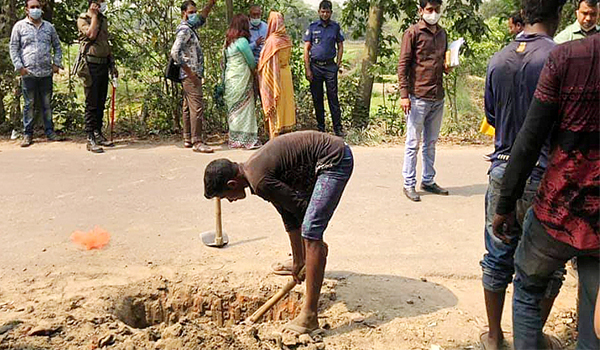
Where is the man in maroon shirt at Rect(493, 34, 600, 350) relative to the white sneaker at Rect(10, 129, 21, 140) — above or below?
above

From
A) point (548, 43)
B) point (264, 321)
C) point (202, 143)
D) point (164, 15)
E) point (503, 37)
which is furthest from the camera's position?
point (503, 37)

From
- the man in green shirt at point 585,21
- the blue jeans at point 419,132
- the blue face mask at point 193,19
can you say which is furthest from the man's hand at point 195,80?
the man in green shirt at point 585,21

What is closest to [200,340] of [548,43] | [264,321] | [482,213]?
[264,321]

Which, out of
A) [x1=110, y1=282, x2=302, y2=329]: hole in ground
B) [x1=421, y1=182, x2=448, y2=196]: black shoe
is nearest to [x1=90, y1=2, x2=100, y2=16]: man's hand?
[x1=421, y1=182, x2=448, y2=196]: black shoe

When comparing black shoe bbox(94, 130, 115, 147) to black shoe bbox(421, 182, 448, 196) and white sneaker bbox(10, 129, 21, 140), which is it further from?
black shoe bbox(421, 182, 448, 196)

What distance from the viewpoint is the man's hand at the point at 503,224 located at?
2904 mm

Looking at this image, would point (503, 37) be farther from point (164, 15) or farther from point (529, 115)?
point (529, 115)

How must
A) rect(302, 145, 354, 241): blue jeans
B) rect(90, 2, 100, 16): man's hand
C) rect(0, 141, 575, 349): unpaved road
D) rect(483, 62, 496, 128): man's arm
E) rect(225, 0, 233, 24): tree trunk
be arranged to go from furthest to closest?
rect(225, 0, 233, 24): tree trunk → rect(90, 2, 100, 16): man's hand → rect(0, 141, 575, 349): unpaved road → rect(302, 145, 354, 241): blue jeans → rect(483, 62, 496, 128): man's arm

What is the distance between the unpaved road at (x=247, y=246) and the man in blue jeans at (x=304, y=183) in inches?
16.8

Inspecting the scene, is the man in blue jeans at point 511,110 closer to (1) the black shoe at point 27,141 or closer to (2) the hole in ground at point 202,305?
(2) the hole in ground at point 202,305

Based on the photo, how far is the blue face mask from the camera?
8.27 metres

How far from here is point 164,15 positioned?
9305 mm

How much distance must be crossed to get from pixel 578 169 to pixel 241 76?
6492mm

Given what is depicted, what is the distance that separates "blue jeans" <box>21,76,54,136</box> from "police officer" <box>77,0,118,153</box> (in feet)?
1.91
